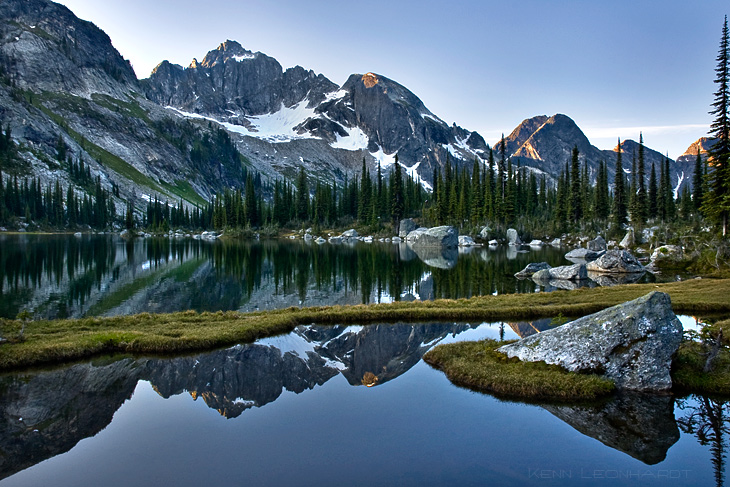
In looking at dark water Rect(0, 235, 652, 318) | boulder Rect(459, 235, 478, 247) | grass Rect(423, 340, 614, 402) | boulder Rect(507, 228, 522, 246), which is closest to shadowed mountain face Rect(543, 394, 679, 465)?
grass Rect(423, 340, 614, 402)

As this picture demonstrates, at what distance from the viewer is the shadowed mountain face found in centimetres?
1014

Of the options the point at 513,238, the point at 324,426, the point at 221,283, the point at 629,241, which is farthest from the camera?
the point at 513,238

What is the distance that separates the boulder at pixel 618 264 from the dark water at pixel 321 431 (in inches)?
1460

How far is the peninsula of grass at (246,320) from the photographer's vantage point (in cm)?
1702

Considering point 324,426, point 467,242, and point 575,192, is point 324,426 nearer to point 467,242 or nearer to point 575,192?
point 467,242

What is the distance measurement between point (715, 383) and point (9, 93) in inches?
8806

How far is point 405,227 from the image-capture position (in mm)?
117188

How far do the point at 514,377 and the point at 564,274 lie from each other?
30.6 metres

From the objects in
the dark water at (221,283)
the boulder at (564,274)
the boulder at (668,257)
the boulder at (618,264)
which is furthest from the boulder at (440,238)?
the boulder at (564,274)

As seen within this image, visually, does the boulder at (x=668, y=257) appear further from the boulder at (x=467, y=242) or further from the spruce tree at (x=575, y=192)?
the boulder at (x=467, y=242)

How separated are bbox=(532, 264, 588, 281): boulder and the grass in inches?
1059

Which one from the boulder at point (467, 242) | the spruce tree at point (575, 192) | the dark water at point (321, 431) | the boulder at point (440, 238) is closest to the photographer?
the dark water at point (321, 431)

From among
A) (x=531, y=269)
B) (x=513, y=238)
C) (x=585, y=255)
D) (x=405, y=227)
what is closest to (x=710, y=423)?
(x=531, y=269)

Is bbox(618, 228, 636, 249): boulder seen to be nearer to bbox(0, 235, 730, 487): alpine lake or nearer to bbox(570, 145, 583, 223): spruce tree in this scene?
bbox(570, 145, 583, 223): spruce tree
